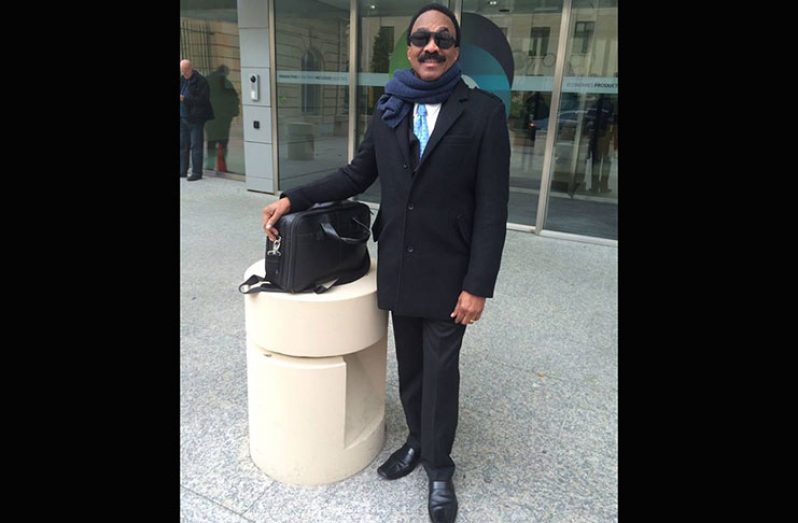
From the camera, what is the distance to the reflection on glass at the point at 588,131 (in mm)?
6156

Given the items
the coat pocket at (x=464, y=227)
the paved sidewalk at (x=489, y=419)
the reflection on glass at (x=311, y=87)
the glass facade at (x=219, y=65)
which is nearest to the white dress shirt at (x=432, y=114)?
the coat pocket at (x=464, y=227)

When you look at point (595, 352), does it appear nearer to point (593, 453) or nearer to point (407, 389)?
point (593, 453)

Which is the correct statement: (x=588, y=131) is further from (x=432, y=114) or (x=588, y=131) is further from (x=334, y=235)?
(x=334, y=235)

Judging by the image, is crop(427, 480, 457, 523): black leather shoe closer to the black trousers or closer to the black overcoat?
the black trousers

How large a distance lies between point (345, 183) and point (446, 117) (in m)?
0.57

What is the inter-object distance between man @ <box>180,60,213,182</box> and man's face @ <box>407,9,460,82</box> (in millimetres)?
7865

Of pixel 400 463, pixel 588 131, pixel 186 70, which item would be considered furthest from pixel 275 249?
pixel 186 70

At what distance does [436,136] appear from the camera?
79.4 inches

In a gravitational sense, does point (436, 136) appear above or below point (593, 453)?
above

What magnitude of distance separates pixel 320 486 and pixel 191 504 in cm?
53

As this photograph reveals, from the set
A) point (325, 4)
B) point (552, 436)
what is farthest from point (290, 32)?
point (552, 436)

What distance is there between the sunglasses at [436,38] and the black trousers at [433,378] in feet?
3.43

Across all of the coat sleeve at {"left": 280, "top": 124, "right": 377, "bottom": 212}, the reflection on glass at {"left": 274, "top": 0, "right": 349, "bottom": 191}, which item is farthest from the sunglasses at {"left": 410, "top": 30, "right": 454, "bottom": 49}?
the reflection on glass at {"left": 274, "top": 0, "right": 349, "bottom": 191}

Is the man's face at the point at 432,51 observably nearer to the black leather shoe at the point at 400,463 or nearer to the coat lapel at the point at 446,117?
the coat lapel at the point at 446,117
